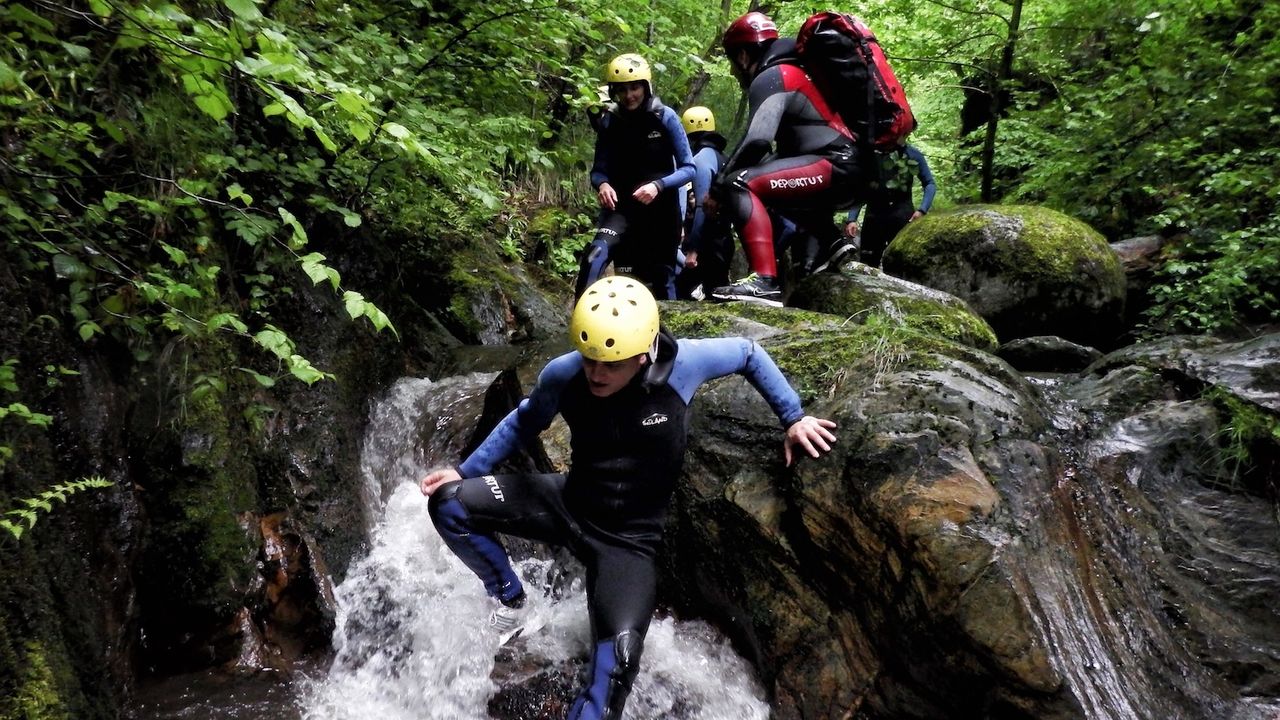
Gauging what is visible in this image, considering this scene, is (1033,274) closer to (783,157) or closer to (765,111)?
(783,157)

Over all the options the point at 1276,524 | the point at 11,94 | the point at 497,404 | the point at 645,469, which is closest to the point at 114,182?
the point at 11,94

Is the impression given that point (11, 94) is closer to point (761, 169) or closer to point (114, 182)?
point (114, 182)

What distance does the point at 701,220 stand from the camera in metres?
8.19

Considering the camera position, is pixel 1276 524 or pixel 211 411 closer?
pixel 1276 524

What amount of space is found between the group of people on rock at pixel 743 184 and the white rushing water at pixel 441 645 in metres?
2.55

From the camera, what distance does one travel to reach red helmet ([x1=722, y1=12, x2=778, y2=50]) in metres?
5.67

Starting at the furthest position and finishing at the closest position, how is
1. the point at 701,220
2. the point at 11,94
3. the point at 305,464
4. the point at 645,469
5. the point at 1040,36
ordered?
the point at 1040,36 < the point at 701,220 < the point at 305,464 < the point at 645,469 < the point at 11,94

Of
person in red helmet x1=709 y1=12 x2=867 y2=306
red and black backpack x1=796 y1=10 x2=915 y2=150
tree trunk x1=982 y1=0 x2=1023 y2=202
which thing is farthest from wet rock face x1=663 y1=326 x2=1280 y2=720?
tree trunk x1=982 y1=0 x2=1023 y2=202

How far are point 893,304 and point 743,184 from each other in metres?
1.60

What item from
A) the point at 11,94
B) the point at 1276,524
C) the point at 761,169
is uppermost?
the point at 11,94

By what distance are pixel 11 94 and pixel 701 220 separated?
629cm

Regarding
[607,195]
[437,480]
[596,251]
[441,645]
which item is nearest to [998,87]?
[607,195]

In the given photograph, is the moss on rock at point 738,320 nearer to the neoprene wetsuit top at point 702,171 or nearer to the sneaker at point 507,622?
the sneaker at point 507,622

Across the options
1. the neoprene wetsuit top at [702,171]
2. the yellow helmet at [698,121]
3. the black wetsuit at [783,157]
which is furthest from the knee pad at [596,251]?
the yellow helmet at [698,121]
